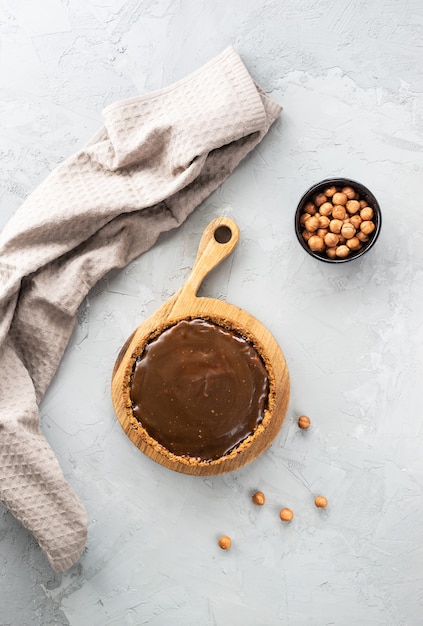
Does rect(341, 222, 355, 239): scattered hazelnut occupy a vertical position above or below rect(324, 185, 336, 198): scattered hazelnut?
below

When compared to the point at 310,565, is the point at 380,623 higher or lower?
lower

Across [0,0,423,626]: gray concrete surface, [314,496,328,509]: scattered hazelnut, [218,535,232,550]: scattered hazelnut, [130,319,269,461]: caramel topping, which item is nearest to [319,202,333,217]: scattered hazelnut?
[0,0,423,626]: gray concrete surface

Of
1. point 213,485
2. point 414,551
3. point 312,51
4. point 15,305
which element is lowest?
point 414,551

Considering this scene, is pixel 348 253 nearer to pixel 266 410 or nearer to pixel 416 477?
pixel 266 410

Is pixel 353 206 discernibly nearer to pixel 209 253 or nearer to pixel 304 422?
pixel 209 253

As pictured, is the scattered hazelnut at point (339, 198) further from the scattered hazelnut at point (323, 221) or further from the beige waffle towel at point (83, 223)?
the beige waffle towel at point (83, 223)

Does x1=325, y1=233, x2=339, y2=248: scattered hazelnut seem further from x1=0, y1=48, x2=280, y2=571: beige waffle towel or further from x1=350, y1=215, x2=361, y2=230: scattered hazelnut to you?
x1=0, y1=48, x2=280, y2=571: beige waffle towel

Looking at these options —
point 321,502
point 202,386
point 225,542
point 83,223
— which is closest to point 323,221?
point 202,386

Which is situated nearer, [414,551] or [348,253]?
[348,253]

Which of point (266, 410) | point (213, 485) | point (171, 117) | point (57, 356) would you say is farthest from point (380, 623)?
point (171, 117)
